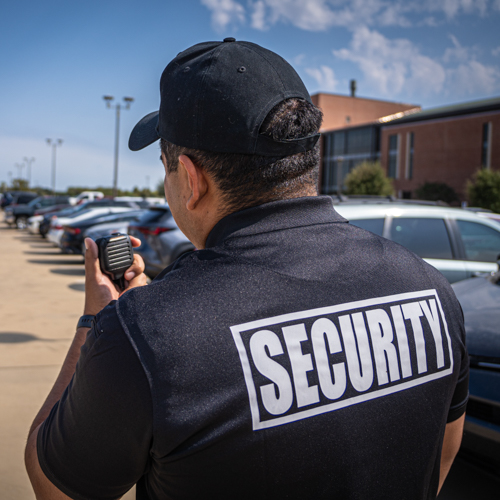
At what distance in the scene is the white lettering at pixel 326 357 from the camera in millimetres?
963

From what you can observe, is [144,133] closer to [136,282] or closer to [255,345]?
[136,282]

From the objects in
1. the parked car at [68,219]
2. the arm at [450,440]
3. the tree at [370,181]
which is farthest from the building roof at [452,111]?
the arm at [450,440]

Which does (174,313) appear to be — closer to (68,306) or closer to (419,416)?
(419,416)

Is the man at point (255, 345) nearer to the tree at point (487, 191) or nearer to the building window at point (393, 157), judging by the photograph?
the tree at point (487, 191)

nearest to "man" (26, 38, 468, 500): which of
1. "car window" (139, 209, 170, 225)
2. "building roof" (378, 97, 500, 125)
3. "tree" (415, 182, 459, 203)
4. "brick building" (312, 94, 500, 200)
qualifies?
"car window" (139, 209, 170, 225)

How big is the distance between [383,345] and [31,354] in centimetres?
517

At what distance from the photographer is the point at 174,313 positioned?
2.97 ft

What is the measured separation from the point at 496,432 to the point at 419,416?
1.99 meters

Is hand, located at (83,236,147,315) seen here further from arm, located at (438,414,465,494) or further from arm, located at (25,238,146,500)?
arm, located at (438,414,465,494)

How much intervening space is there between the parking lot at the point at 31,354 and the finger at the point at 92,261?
6.93 feet

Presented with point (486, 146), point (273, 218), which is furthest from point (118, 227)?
point (486, 146)

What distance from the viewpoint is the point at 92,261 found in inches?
59.0

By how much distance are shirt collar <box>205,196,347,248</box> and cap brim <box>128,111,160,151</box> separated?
1.34 ft

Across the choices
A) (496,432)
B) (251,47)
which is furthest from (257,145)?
(496,432)
